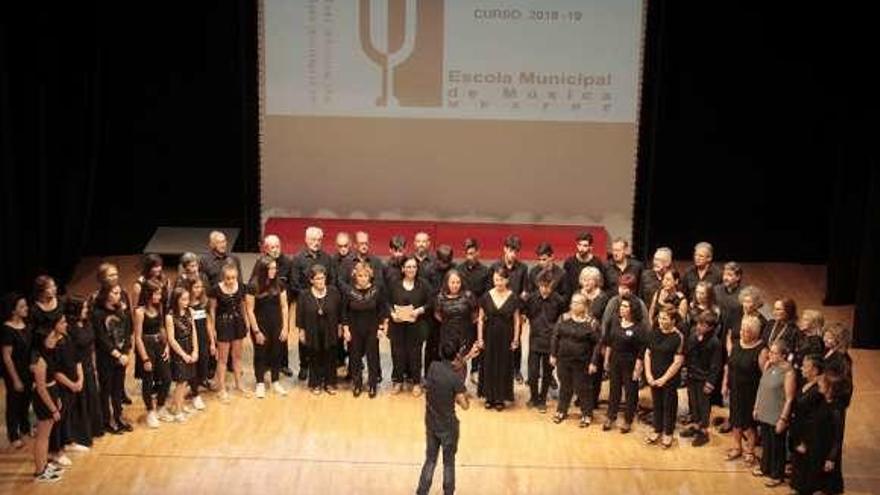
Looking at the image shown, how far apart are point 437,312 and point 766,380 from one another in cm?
242

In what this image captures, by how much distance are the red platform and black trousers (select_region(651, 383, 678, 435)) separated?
8.99 ft

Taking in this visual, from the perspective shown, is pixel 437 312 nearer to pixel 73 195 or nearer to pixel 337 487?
pixel 337 487

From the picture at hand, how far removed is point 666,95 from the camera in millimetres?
11641

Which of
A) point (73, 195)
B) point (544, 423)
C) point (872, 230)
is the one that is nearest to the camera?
point (544, 423)

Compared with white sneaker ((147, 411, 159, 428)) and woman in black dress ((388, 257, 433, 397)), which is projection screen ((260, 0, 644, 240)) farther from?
white sneaker ((147, 411, 159, 428))

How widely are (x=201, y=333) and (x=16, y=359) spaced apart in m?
1.31

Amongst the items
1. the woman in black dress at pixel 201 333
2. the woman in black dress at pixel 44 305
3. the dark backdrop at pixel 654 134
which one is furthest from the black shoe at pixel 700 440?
the woman in black dress at pixel 44 305

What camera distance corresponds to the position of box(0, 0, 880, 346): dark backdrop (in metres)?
10.8

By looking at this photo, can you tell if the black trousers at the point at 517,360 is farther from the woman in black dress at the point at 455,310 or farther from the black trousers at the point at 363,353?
the black trousers at the point at 363,353

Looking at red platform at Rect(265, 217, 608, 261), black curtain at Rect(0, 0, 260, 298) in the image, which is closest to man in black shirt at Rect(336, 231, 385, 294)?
red platform at Rect(265, 217, 608, 261)

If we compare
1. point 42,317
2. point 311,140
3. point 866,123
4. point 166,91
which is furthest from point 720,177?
point 42,317

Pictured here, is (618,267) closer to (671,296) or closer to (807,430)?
(671,296)

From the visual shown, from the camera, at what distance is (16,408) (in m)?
8.24

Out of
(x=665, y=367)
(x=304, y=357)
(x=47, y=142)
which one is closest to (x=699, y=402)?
(x=665, y=367)
